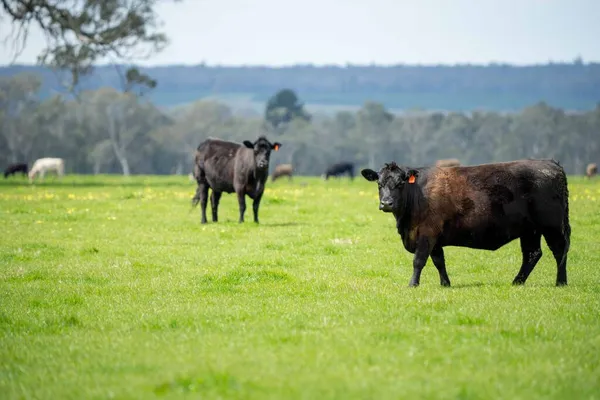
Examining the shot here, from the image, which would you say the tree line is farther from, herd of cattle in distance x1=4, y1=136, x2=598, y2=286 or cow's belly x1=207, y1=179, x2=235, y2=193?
herd of cattle in distance x1=4, y1=136, x2=598, y2=286

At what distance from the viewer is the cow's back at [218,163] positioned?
2522 centimetres

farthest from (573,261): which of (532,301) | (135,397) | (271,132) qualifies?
(271,132)

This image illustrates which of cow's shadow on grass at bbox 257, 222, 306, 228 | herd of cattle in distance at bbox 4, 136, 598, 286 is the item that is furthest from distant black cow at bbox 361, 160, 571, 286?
cow's shadow on grass at bbox 257, 222, 306, 228

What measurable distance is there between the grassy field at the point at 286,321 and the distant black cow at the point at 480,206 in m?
0.71

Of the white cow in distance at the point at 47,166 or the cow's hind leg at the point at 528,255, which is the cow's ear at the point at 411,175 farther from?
the white cow in distance at the point at 47,166

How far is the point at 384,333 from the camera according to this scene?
9586mm

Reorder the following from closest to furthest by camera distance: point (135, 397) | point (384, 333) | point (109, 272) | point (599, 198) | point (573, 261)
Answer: point (135, 397) < point (384, 333) < point (109, 272) < point (573, 261) < point (599, 198)

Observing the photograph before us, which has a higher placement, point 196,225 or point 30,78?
point 30,78

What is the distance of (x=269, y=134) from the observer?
6491 inches

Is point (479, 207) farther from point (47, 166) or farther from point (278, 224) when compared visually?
point (47, 166)

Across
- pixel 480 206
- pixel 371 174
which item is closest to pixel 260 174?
pixel 371 174

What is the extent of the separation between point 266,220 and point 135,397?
18.4 metres

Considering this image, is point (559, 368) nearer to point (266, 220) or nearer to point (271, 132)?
point (266, 220)

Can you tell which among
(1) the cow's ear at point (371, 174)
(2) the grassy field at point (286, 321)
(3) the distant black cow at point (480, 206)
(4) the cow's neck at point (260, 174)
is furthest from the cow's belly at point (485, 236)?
(4) the cow's neck at point (260, 174)
